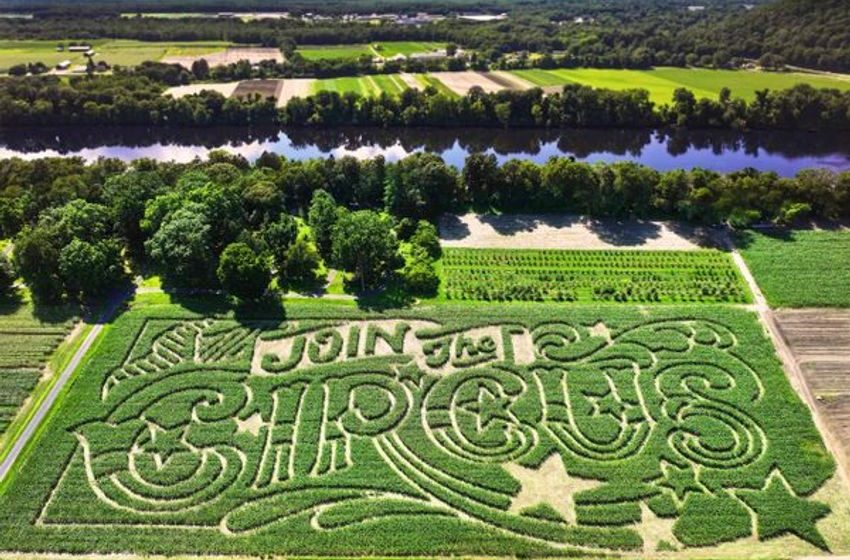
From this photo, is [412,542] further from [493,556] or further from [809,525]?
[809,525]

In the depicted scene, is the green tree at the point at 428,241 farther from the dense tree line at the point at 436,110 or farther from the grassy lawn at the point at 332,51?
the grassy lawn at the point at 332,51

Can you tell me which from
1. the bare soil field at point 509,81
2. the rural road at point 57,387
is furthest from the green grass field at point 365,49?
the rural road at point 57,387

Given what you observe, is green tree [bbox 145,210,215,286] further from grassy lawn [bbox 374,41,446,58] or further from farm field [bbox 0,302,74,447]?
grassy lawn [bbox 374,41,446,58]

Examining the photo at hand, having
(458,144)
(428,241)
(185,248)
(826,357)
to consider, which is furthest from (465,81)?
(826,357)

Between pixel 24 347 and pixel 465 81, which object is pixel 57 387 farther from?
pixel 465 81

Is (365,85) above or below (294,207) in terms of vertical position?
above

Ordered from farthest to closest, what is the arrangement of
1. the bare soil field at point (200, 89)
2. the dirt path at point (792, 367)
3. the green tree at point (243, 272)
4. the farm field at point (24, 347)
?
the bare soil field at point (200, 89), the green tree at point (243, 272), the farm field at point (24, 347), the dirt path at point (792, 367)
